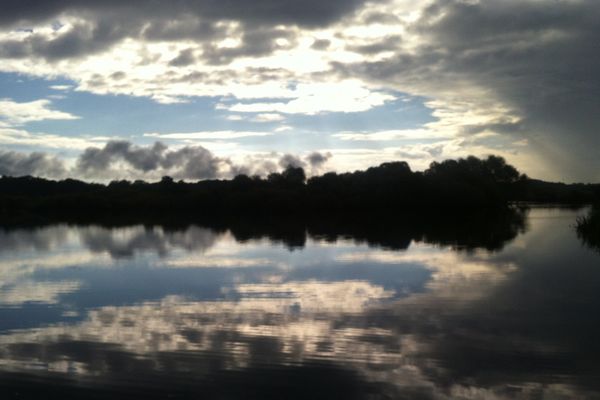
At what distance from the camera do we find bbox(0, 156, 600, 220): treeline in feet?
241

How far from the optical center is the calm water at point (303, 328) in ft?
26.8

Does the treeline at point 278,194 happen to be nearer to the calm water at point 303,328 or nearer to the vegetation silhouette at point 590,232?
the vegetation silhouette at point 590,232

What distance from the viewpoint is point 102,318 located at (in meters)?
12.5

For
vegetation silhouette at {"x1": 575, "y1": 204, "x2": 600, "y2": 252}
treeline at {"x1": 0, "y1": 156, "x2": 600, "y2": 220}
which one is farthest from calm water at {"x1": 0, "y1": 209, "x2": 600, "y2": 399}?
treeline at {"x1": 0, "y1": 156, "x2": 600, "y2": 220}

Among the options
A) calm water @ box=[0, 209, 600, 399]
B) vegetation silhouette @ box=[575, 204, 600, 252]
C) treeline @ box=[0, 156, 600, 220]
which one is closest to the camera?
calm water @ box=[0, 209, 600, 399]

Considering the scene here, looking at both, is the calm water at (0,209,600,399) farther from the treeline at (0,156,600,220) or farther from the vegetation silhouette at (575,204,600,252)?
the treeline at (0,156,600,220)

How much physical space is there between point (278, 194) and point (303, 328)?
2626 inches

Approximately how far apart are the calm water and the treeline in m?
50.6

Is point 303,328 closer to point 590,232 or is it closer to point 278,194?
point 590,232

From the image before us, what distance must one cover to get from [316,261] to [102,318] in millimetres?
11369

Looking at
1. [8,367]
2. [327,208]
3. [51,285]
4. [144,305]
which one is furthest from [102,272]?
[327,208]

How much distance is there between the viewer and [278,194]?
77875 millimetres

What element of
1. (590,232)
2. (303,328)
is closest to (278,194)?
(590,232)

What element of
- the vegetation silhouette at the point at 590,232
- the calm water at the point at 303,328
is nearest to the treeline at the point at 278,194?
the vegetation silhouette at the point at 590,232
